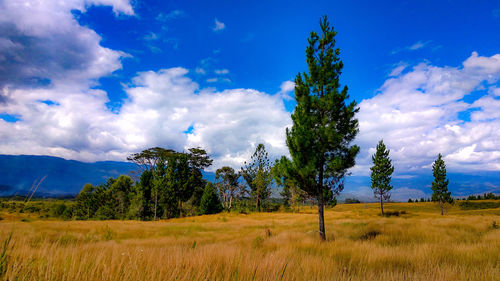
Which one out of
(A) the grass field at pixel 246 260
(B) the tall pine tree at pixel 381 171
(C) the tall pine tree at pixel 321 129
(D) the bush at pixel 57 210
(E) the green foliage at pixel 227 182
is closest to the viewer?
(A) the grass field at pixel 246 260

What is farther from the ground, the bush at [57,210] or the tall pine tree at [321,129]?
the tall pine tree at [321,129]

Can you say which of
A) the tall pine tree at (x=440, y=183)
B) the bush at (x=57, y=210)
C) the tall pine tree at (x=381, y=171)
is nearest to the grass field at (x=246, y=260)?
the tall pine tree at (x=381, y=171)

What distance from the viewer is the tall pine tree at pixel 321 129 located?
10633mm

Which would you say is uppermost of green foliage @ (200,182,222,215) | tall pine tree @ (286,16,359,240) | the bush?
tall pine tree @ (286,16,359,240)

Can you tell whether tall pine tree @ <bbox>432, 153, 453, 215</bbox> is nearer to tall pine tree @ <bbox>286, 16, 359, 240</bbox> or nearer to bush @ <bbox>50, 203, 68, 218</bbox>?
tall pine tree @ <bbox>286, 16, 359, 240</bbox>

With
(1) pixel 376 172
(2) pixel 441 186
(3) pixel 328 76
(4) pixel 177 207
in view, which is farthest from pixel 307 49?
(2) pixel 441 186

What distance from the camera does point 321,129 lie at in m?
10.8

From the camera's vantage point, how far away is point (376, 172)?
132 ft

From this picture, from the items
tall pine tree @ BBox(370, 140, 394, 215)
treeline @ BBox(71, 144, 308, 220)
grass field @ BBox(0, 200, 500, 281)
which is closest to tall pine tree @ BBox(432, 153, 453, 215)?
tall pine tree @ BBox(370, 140, 394, 215)

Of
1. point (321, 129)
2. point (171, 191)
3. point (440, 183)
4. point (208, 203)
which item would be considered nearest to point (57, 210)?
point (171, 191)

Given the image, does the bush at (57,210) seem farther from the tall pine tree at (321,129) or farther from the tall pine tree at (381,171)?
the tall pine tree at (381,171)

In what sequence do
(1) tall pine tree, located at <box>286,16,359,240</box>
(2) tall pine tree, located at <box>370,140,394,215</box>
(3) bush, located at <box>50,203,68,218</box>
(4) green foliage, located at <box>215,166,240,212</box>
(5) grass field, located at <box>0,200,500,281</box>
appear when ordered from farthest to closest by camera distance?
1. (4) green foliage, located at <box>215,166,240,212</box>
2. (3) bush, located at <box>50,203,68,218</box>
3. (2) tall pine tree, located at <box>370,140,394,215</box>
4. (1) tall pine tree, located at <box>286,16,359,240</box>
5. (5) grass field, located at <box>0,200,500,281</box>

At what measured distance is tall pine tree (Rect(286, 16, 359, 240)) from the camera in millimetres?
10633

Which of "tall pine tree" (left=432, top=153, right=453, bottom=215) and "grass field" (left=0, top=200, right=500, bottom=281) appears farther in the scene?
"tall pine tree" (left=432, top=153, right=453, bottom=215)
